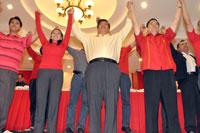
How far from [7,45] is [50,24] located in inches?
138

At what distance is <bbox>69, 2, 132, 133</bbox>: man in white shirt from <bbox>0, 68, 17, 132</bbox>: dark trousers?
0.99 m

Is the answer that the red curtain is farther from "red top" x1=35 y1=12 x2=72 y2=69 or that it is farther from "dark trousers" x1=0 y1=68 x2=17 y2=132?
"dark trousers" x1=0 y1=68 x2=17 y2=132

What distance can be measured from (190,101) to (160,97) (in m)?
0.74

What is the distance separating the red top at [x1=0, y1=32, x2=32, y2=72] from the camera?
2.40 meters

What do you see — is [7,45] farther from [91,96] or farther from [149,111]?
[149,111]

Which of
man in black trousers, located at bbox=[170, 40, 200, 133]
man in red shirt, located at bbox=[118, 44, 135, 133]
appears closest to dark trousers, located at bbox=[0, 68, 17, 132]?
man in red shirt, located at bbox=[118, 44, 135, 133]

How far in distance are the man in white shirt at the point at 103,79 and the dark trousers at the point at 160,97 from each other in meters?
0.38

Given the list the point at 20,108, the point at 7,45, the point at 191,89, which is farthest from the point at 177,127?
the point at 20,108

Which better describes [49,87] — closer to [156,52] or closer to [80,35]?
[80,35]

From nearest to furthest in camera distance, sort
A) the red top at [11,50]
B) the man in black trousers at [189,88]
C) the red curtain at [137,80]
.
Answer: the red top at [11,50] < the man in black trousers at [189,88] < the red curtain at [137,80]

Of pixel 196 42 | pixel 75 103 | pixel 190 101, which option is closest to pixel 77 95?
pixel 75 103

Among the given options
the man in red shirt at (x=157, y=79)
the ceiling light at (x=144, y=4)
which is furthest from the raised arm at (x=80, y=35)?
the ceiling light at (x=144, y=4)

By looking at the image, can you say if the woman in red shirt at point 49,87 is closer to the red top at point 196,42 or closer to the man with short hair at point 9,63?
the man with short hair at point 9,63

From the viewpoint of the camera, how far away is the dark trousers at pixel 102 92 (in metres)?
1.92
